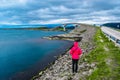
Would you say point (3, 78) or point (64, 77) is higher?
point (64, 77)

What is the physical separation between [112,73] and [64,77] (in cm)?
383

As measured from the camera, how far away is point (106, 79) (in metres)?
15.2

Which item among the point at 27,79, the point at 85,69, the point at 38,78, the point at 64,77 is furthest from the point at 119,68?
the point at 27,79

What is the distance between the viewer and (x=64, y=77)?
1822 centimetres

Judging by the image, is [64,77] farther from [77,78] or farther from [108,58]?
[108,58]

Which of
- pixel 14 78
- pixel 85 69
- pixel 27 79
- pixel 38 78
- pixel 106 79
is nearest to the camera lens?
pixel 106 79

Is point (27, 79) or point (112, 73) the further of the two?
point (27, 79)

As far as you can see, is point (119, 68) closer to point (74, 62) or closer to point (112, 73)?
point (112, 73)

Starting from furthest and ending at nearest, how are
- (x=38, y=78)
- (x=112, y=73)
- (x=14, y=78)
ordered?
(x=14, y=78) < (x=38, y=78) < (x=112, y=73)

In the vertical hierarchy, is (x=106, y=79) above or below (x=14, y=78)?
above

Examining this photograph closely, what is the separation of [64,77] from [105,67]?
338 centimetres

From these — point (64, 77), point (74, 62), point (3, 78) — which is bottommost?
point (3, 78)

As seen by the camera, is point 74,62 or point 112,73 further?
point 74,62

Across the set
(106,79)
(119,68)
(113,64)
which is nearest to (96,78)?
(106,79)
